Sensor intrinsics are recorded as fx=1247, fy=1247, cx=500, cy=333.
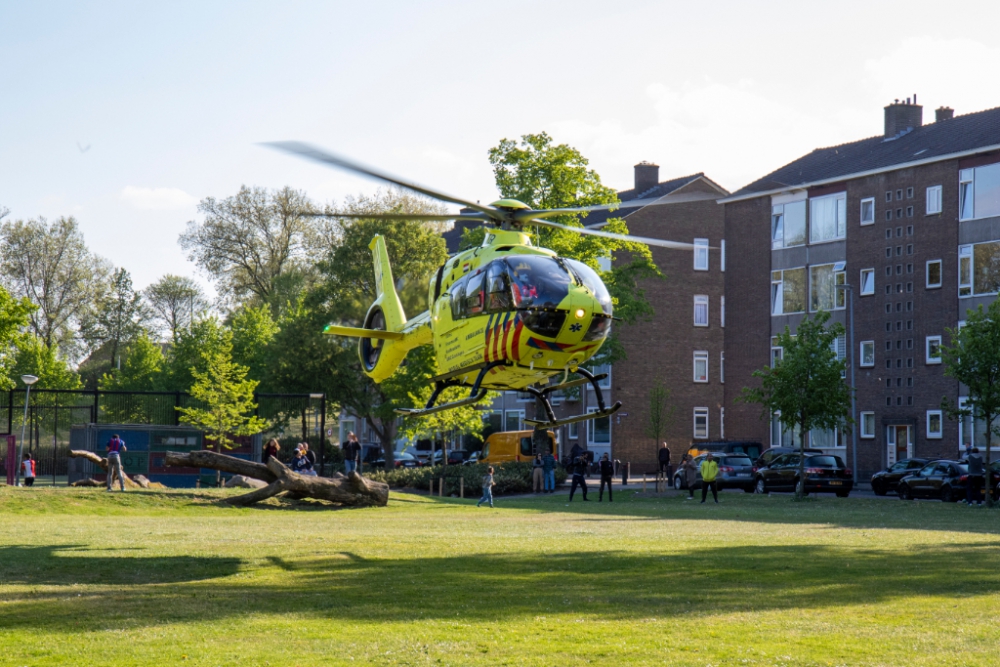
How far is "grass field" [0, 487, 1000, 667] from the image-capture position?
1086 centimetres

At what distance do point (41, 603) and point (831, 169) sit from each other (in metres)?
49.7

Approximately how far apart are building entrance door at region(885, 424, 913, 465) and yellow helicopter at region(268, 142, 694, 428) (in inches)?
1402

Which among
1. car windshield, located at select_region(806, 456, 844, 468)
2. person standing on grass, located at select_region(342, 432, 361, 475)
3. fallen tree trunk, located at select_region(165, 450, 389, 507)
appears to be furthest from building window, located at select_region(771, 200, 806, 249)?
fallen tree trunk, located at select_region(165, 450, 389, 507)

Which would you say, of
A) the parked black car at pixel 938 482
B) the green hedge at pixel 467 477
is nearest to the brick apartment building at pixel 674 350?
the green hedge at pixel 467 477

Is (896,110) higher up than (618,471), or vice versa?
(896,110)

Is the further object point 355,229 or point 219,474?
point 355,229

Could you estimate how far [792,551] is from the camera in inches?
758

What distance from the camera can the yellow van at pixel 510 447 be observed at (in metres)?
56.7

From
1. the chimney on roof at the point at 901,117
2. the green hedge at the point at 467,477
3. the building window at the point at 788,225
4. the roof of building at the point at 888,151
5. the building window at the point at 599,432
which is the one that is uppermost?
the chimney on roof at the point at 901,117

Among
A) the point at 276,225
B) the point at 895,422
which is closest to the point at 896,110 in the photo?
the point at 895,422

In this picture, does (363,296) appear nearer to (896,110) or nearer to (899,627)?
(896,110)

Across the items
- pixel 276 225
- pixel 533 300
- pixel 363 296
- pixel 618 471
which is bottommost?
pixel 618 471

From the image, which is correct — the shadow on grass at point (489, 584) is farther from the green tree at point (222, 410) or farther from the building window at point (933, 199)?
the building window at point (933, 199)

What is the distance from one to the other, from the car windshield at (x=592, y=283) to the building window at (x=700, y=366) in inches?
2006
